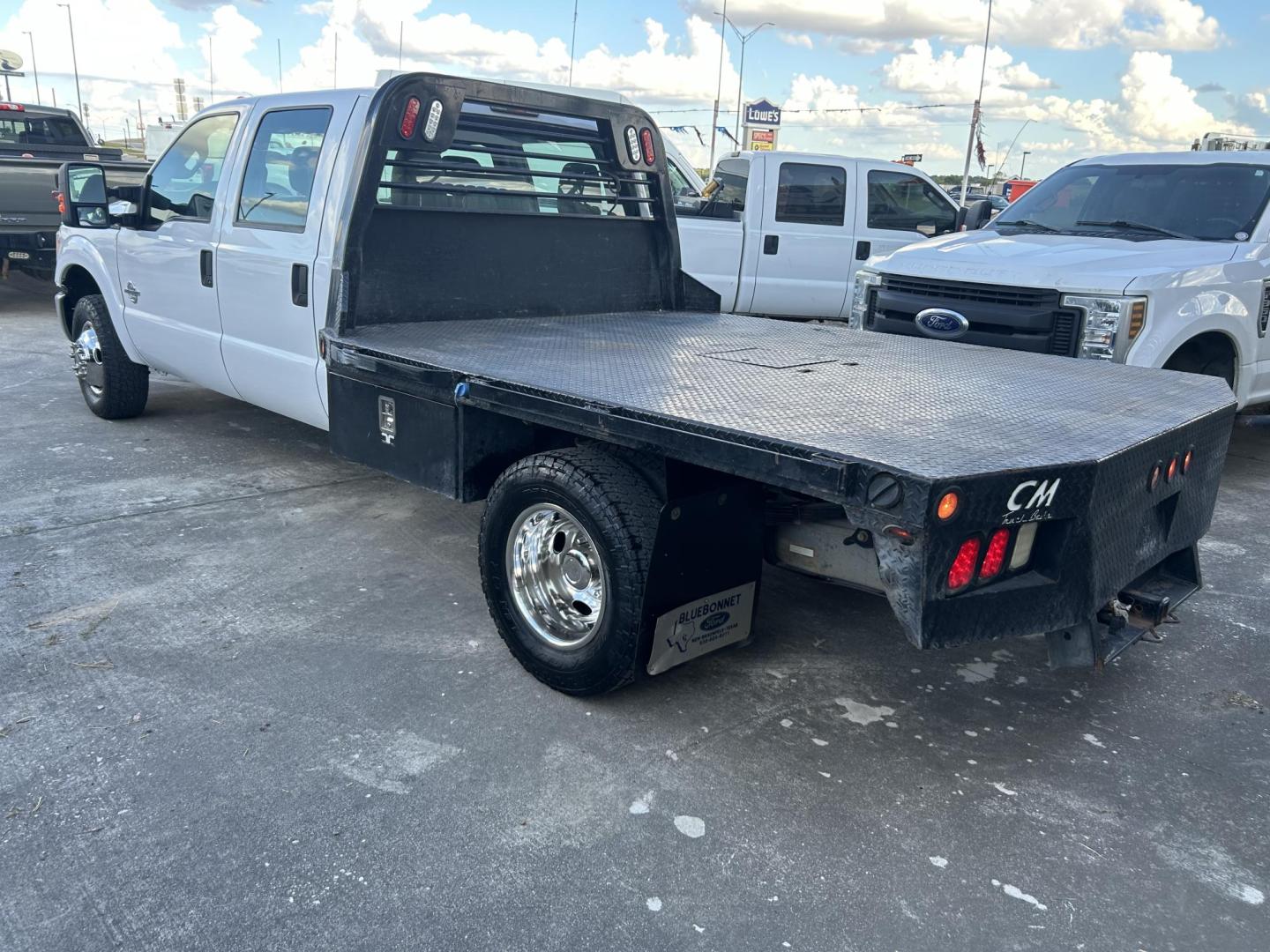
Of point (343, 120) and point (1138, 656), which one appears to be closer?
point (1138, 656)

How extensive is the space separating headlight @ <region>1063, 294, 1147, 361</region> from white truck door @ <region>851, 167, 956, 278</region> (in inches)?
217

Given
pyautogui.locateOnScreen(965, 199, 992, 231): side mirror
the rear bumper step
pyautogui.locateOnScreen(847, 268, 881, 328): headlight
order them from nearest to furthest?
the rear bumper step, pyautogui.locateOnScreen(847, 268, 881, 328): headlight, pyautogui.locateOnScreen(965, 199, 992, 231): side mirror

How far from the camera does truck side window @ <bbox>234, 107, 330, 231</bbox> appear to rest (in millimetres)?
4855

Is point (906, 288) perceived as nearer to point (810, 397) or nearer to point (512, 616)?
point (810, 397)

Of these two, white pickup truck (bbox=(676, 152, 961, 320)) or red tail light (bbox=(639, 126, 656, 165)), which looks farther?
white pickup truck (bbox=(676, 152, 961, 320))

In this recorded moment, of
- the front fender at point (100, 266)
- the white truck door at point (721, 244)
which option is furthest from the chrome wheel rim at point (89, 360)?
the white truck door at point (721, 244)

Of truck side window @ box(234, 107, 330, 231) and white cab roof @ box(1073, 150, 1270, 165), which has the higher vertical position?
white cab roof @ box(1073, 150, 1270, 165)

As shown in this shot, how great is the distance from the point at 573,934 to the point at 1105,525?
180cm

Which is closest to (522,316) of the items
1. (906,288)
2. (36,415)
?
(906,288)

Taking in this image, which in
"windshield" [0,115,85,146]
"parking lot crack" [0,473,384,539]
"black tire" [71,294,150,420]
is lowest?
"parking lot crack" [0,473,384,539]

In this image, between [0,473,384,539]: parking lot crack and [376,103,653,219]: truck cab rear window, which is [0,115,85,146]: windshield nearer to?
[0,473,384,539]: parking lot crack

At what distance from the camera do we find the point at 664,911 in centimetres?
252

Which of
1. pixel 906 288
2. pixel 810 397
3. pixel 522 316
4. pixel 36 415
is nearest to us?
pixel 810 397

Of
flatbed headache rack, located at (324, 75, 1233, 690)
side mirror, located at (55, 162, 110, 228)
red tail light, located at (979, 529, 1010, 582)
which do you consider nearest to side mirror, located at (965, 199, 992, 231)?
flatbed headache rack, located at (324, 75, 1233, 690)
